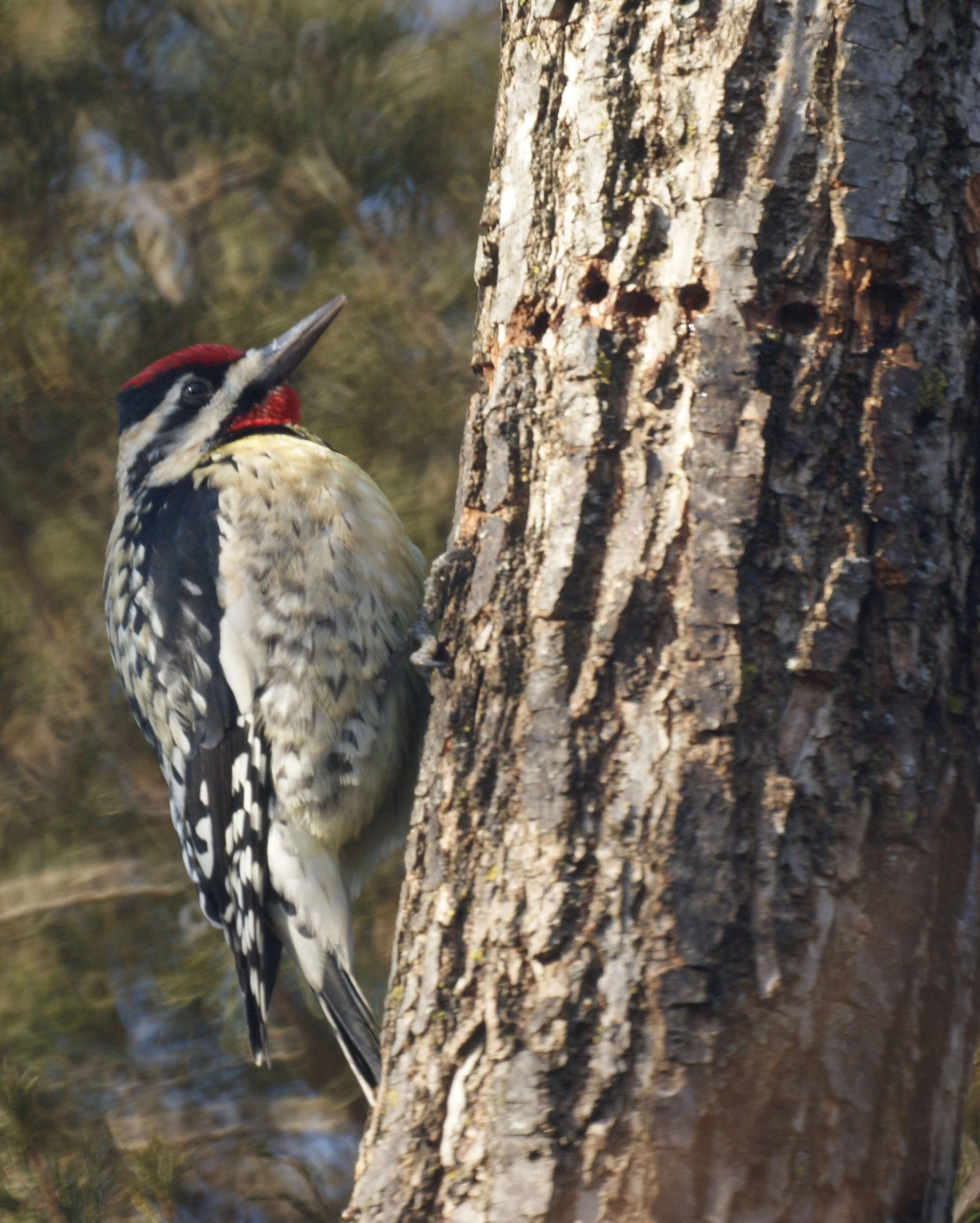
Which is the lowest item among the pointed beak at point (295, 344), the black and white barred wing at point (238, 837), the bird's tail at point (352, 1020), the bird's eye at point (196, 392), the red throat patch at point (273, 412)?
the bird's tail at point (352, 1020)

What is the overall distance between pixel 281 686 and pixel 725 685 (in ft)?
4.78

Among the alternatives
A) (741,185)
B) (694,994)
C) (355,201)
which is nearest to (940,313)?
(741,185)

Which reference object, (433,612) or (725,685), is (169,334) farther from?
(725,685)

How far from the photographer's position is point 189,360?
10.1 ft

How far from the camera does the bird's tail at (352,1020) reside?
2.63 m

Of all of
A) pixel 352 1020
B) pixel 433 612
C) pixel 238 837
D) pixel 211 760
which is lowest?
pixel 352 1020

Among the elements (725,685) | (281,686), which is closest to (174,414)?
(281,686)

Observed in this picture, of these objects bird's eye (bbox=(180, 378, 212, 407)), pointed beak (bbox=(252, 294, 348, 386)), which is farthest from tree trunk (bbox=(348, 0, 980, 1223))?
bird's eye (bbox=(180, 378, 212, 407))

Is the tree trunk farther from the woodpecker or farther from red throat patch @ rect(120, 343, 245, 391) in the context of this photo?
red throat patch @ rect(120, 343, 245, 391)

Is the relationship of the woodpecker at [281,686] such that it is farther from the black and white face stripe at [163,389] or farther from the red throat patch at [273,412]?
the red throat patch at [273,412]

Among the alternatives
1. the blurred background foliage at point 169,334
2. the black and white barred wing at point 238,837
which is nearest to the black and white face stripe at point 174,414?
the blurred background foliage at point 169,334

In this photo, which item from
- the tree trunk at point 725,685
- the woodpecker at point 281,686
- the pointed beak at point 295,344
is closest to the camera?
the tree trunk at point 725,685

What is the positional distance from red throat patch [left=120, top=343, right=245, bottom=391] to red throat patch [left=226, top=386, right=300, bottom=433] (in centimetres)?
13

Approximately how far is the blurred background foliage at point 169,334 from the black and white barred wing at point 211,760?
27 cm
